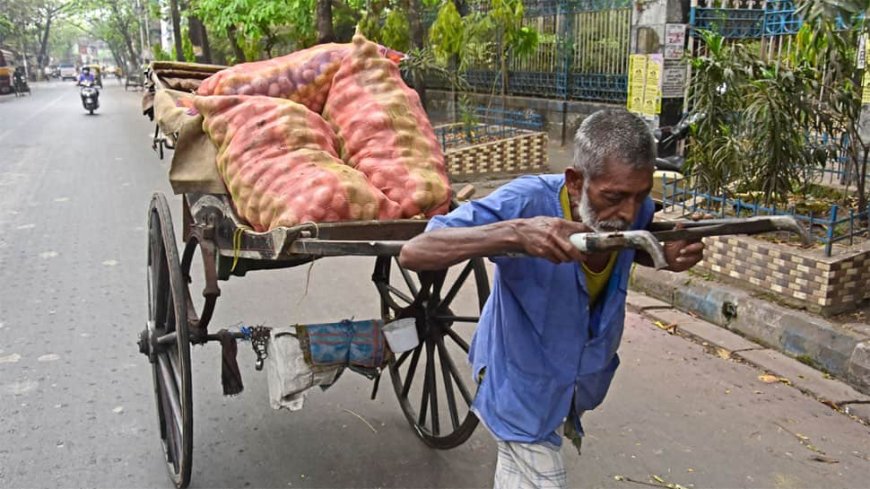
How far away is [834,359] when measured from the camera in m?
4.16

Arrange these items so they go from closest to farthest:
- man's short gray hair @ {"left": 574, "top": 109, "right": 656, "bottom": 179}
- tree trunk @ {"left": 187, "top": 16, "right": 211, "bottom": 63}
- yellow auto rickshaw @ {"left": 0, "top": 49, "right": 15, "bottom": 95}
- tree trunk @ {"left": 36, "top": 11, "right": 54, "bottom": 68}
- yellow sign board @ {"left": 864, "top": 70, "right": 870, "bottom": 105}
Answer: man's short gray hair @ {"left": 574, "top": 109, "right": 656, "bottom": 179}
yellow sign board @ {"left": 864, "top": 70, "right": 870, "bottom": 105}
tree trunk @ {"left": 187, "top": 16, "right": 211, "bottom": 63}
yellow auto rickshaw @ {"left": 0, "top": 49, "right": 15, "bottom": 95}
tree trunk @ {"left": 36, "top": 11, "right": 54, "bottom": 68}

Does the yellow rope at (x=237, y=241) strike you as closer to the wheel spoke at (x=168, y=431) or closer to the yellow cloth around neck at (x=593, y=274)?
the wheel spoke at (x=168, y=431)

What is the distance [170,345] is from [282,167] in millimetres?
1149

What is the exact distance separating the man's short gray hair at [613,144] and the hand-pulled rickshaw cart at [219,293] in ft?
2.72

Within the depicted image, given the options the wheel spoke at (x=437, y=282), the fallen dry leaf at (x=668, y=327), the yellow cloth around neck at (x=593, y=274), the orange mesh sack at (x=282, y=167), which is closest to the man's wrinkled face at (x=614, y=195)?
the yellow cloth around neck at (x=593, y=274)

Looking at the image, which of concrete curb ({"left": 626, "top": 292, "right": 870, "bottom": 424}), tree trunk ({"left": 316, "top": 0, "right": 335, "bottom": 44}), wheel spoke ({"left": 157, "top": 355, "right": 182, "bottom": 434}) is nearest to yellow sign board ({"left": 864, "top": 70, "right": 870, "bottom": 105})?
concrete curb ({"left": 626, "top": 292, "right": 870, "bottom": 424})

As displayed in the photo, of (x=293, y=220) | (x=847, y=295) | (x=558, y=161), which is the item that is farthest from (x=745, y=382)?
(x=558, y=161)

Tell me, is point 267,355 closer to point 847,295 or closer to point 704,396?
point 704,396

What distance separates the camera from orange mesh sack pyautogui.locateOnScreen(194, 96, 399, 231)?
2674 mm

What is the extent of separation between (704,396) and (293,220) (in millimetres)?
2467

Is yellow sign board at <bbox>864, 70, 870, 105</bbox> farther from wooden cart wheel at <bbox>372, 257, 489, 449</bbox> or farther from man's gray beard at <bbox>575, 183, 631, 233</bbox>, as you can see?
man's gray beard at <bbox>575, 183, 631, 233</bbox>

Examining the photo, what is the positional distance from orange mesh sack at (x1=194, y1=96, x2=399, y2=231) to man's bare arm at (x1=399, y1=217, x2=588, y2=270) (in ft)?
3.06

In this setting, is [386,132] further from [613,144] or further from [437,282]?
[613,144]

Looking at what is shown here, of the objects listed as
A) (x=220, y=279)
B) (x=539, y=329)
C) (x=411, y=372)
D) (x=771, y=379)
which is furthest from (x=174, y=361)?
(x=771, y=379)
